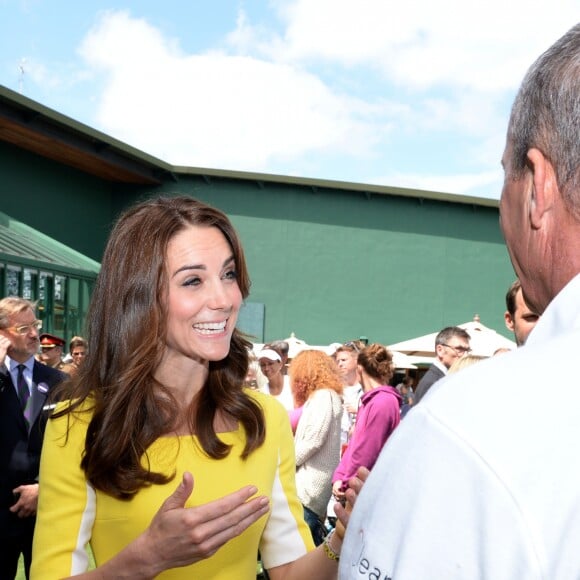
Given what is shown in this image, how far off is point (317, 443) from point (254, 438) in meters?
3.76

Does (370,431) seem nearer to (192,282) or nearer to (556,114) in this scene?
(192,282)

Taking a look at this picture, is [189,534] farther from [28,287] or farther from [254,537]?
[28,287]

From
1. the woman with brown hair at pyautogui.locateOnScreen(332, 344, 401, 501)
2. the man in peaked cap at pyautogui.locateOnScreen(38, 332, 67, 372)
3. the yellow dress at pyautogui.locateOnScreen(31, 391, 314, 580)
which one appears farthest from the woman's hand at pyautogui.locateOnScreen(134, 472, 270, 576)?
the man in peaked cap at pyautogui.locateOnScreen(38, 332, 67, 372)

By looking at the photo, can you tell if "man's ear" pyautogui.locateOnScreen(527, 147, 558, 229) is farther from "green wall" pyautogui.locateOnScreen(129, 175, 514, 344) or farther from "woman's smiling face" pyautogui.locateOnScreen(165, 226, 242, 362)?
"green wall" pyautogui.locateOnScreen(129, 175, 514, 344)

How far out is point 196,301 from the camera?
2.27 metres

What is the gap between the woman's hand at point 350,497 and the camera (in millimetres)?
1679

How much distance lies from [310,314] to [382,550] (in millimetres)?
29198

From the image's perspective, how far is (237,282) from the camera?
2457 mm

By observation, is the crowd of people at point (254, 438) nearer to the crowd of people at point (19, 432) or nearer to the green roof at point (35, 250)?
the crowd of people at point (19, 432)

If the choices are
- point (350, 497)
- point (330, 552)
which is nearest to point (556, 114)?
point (350, 497)

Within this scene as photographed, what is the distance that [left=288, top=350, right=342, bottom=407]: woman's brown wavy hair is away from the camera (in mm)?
→ 6309

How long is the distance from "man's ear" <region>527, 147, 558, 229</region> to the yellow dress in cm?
149

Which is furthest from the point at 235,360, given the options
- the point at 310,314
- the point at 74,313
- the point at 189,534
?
the point at 310,314

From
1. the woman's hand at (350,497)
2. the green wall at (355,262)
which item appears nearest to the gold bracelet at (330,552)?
the woman's hand at (350,497)
